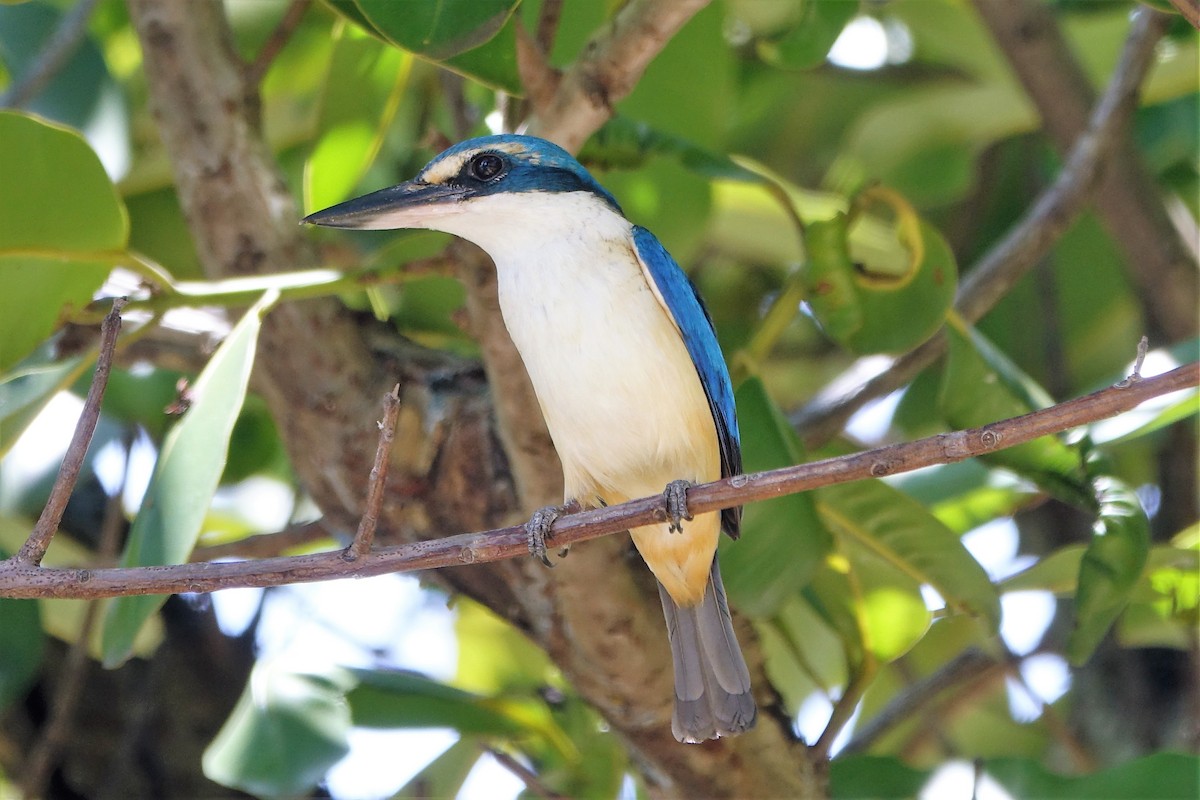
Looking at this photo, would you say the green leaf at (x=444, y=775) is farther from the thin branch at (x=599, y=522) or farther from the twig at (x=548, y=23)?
the twig at (x=548, y=23)

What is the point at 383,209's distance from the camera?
3021 millimetres

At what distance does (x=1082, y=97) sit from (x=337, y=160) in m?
2.39

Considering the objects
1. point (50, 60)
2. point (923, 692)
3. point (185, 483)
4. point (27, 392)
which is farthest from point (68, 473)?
point (923, 692)

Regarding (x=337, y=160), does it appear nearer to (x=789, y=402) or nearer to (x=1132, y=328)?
(x=789, y=402)

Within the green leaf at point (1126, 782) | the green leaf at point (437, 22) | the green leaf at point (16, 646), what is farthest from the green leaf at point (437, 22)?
the green leaf at point (1126, 782)

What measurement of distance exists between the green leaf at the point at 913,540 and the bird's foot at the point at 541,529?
0.63 m

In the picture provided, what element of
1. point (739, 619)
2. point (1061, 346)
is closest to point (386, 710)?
point (739, 619)

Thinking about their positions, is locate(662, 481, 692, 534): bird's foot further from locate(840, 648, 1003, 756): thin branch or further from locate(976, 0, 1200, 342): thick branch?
locate(976, 0, 1200, 342): thick branch

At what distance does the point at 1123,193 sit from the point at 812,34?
61.7 inches

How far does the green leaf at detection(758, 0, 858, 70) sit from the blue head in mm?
569

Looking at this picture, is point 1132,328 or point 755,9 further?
point 1132,328

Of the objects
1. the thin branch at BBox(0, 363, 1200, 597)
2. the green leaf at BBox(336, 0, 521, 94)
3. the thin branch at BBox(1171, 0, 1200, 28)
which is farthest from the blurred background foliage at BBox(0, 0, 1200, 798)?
the thin branch at BBox(1171, 0, 1200, 28)

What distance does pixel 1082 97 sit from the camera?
422 cm

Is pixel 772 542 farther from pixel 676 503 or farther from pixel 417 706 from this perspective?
pixel 417 706
